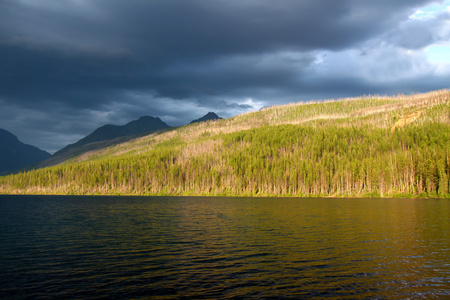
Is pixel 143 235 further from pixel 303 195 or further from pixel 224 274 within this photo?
pixel 303 195

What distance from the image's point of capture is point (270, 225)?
150ft

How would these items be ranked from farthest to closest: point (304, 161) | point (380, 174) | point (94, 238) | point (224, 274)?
1. point (304, 161)
2. point (380, 174)
3. point (94, 238)
4. point (224, 274)

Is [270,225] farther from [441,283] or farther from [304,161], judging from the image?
[304,161]

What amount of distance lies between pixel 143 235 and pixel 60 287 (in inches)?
732

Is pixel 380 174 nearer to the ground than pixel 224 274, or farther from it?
farther from it

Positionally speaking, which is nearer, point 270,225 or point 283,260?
point 283,260

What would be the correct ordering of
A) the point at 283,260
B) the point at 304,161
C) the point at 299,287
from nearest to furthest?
the point at 299,287
the point at 283,260
the point at 304,161

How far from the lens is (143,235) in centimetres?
3766

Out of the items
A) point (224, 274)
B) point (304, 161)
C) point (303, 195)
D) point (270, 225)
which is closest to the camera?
point (224, 274)

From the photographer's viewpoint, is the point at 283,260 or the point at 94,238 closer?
the point at 283,260

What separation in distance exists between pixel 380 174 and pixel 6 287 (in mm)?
146489

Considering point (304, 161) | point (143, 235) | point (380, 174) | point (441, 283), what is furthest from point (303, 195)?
point (441, 283)

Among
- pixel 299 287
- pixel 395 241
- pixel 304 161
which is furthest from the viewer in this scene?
pixel 304 161

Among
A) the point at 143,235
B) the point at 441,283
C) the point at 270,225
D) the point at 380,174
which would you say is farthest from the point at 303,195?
the point at 441,283
